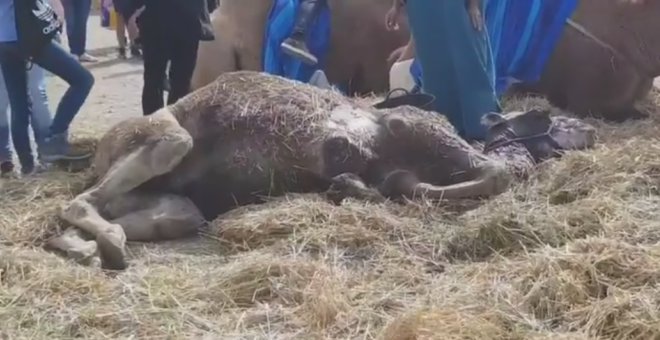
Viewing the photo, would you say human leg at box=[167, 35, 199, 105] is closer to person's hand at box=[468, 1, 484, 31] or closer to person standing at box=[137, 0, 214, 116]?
person standing at box=[137, 0, 214, 116]

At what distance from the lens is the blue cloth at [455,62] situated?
17.6 feet

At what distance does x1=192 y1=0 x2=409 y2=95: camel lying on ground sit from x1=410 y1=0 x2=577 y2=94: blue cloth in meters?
0.96

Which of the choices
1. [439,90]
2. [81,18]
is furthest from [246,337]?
[81,18]

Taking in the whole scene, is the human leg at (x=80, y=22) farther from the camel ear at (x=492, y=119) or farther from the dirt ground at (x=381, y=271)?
the camel ear at (x=492, y=119)

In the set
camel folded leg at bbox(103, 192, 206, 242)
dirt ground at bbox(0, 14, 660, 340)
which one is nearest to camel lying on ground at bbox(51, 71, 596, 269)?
camel folded leg at bbox(103, 192, 206, 242)

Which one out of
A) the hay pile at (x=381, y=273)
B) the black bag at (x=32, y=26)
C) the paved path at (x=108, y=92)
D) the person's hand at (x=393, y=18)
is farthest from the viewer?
the paved path at (x=108, y=92)

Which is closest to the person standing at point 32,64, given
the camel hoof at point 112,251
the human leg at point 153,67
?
the human leg at point 153,67

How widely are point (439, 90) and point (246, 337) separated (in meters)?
2.63

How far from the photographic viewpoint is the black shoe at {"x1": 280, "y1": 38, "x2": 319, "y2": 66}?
6824 mm

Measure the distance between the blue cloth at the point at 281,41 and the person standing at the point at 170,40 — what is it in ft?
3.93

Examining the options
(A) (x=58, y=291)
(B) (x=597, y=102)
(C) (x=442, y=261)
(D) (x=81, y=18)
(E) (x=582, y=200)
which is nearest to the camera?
(A) (x=58, y=291)

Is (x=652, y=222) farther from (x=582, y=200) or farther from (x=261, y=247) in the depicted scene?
(x=261, y=247)

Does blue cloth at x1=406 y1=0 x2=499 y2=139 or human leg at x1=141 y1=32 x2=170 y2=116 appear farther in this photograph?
human leg at x1=141 y1=32 x2=170 y2=116

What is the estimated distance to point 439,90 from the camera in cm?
553
